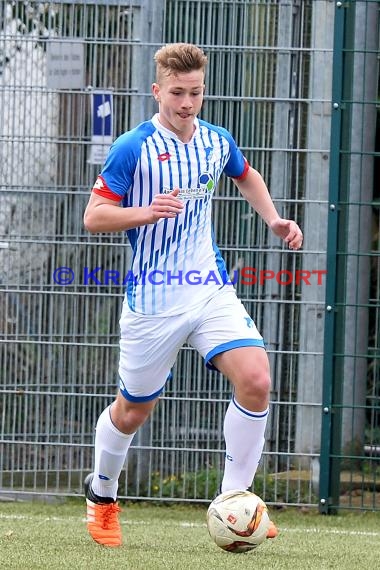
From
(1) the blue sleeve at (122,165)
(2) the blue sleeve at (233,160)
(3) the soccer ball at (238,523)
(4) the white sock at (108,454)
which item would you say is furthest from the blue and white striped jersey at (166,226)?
(3) the soccer ball at (238,523)

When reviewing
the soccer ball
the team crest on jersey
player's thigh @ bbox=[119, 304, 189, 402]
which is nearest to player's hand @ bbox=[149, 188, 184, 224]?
the team crest on jersey

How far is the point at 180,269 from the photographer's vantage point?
5.30m

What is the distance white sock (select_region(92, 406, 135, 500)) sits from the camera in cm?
562

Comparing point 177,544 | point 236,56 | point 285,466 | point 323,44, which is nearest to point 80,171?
point 236,56

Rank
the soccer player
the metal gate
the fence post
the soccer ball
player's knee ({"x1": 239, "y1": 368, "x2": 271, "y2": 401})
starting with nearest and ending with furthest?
the soccer ball < player's knee ({"x1": 239, "y1": 368, "x2": 271, "y2": 401}) < the soccer player < the fence post < the metal gate

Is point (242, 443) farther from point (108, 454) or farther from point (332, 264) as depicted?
point (332, 264)

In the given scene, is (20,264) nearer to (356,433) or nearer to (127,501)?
(127,501)

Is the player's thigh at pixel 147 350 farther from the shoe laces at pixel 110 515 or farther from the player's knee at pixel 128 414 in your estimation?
the shoe laces at pixel 110 515

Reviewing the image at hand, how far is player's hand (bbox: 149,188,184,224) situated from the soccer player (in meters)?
0.19

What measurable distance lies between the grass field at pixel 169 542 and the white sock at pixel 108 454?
0.89 ft

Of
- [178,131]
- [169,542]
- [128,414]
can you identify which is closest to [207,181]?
[178,131]

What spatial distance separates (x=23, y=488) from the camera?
7746 millimetres

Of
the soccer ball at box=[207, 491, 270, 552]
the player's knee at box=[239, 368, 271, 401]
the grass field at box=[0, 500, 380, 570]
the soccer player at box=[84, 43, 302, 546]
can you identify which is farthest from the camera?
the soccer player at box=[84, 43, 302, 546]

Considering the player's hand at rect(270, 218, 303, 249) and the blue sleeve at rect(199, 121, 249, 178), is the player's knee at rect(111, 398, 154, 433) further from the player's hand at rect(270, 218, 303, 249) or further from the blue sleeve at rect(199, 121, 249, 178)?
the blue sleeve at rect(199, 121, 249, 178)
